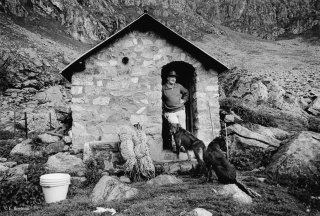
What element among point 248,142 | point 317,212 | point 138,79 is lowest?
point 317,212

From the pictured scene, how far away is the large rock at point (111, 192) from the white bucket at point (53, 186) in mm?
575

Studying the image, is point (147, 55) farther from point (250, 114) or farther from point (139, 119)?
point (250, 114)

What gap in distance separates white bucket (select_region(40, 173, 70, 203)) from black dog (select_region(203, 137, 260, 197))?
113 inches

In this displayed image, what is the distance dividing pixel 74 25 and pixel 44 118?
2016cm

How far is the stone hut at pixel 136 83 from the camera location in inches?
306

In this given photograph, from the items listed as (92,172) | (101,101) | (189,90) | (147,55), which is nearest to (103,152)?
(92,172)

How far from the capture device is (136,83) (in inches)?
315

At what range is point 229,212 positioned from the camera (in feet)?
13.6

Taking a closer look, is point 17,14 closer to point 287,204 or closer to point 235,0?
point 287,204

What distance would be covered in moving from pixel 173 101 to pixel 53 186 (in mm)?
4529

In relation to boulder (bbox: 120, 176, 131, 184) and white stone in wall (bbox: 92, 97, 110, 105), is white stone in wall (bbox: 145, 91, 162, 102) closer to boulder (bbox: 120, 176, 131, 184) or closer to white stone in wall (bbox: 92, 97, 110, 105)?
white stone in wall (bbox: 92, 97, 110, 105)

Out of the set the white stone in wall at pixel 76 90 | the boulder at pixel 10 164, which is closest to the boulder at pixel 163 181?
the white stone in wall at pixel 76 90

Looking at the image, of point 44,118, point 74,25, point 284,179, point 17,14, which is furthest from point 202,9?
point 284,179

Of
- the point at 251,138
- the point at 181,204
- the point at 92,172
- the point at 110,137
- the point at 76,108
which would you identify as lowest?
the point at 181,204
